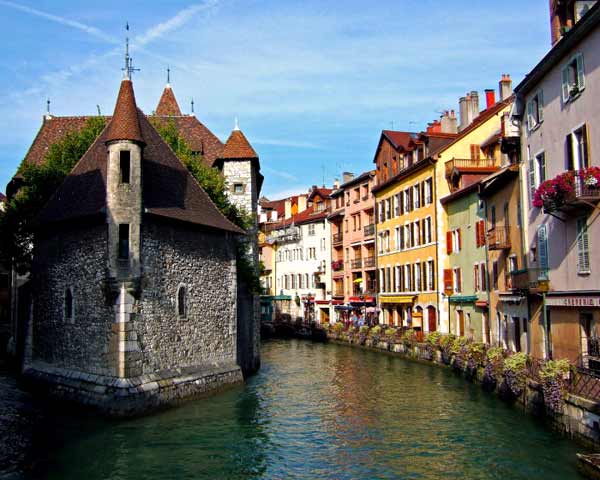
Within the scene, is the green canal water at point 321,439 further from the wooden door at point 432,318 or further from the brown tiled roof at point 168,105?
the brown tiled roof at point 168,105

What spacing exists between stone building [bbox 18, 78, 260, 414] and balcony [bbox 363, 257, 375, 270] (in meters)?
25.9

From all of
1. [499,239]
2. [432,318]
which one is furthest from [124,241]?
[432,318]

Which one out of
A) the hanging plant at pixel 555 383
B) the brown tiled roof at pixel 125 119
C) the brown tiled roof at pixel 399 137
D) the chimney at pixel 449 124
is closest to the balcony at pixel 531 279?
the hanging plant at pixel 555 383

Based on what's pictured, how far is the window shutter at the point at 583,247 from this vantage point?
1811cm

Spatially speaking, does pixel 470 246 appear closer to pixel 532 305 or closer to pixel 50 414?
pixel 532 305

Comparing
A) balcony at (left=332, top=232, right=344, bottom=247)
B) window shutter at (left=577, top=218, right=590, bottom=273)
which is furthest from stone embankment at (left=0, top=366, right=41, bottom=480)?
balcony at (left=332, top=232, right=344, bottom=247)

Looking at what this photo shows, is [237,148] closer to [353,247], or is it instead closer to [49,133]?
[49,133]

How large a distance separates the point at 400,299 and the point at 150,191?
82.8 ft

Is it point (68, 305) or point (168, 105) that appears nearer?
point (68, 305)

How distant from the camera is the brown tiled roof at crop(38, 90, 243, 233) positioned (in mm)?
21250

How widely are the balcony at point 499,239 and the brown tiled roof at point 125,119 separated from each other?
1491 cm

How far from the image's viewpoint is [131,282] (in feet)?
65.0

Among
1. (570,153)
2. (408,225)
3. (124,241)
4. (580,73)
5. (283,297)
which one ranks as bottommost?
(283,297)

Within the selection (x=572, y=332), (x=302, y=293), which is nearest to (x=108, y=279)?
(x=572, y=332)
